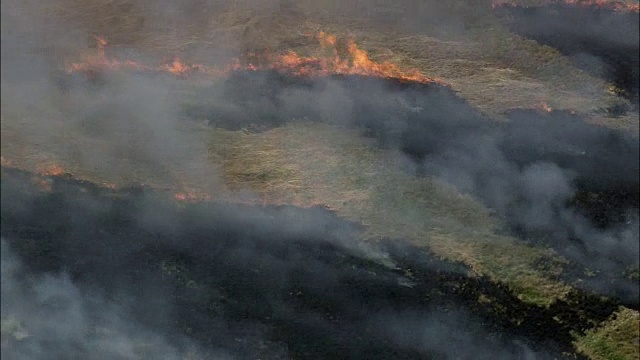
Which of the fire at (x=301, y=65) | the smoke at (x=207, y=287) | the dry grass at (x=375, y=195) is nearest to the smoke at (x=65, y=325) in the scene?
the smoke at (x=207, y=287)

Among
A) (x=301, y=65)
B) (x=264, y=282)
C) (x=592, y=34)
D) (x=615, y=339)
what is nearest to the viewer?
(x=615, y=339)

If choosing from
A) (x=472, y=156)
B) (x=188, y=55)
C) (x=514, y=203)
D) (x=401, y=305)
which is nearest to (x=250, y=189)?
(x=188, y=55)

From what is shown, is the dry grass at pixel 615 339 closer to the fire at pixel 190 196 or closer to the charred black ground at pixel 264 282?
the charred black ground at pixel 264 282

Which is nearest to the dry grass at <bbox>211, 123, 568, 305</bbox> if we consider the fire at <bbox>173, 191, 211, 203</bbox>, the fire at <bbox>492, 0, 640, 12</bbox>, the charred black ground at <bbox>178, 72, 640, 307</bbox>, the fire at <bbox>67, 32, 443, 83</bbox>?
the charred black ground at <bbox>178, 72, 640, 307</bbox>

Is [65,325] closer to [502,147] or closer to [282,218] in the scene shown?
[282,218]

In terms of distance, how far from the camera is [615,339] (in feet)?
12.7

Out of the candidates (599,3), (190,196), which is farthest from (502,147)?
(190,196)

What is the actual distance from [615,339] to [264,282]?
2989 mm

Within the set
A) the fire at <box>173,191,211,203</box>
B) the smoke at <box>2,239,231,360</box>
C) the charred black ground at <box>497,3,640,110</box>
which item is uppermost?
the charred black ground at <box>497,3,640,110</box>

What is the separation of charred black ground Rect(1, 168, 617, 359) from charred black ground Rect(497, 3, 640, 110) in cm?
201

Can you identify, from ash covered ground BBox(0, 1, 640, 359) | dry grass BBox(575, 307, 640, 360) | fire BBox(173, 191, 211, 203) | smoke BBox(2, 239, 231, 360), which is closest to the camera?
dry grass BBox(575, 307, 640, 360)

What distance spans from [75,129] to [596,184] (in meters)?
4.74

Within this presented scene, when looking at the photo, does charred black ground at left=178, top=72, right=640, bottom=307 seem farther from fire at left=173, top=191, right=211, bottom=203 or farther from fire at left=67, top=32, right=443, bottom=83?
fire at left=173, top=191, right=211, bottom=203

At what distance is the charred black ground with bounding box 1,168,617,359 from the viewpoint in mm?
3945
